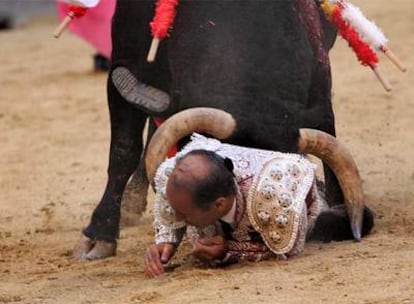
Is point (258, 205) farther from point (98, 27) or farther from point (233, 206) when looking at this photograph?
point (98, 27)

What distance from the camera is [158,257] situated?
474cm

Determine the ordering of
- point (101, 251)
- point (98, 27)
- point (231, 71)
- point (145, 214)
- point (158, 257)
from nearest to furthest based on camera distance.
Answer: point (158, 257)
point (231, 71)
point (101, 251)
point (145, 214)
point (98, 27)

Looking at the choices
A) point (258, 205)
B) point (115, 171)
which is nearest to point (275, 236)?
point (258, 205)

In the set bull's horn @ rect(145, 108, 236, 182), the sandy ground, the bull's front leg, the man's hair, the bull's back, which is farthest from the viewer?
the bull's front leg

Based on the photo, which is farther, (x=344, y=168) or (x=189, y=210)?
(x=344, y=168)

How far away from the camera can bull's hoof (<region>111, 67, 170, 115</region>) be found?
17.3 ft

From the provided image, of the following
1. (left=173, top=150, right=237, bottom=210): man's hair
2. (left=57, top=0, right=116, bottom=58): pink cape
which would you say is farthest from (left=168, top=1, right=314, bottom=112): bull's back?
(left=57, top=0, right=116, bottom=58): pink cape

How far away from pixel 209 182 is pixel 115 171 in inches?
46.0

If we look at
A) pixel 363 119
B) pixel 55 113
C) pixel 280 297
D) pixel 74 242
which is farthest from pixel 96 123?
pixel 280 297

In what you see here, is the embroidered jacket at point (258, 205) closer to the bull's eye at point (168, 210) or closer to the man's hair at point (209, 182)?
the bull's eye at point (168, 210)

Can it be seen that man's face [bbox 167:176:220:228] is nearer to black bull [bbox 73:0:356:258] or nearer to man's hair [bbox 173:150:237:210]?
man's hair [bbox 173:150:237:210]

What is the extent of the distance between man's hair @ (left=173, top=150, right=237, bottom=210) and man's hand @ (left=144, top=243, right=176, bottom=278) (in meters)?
0.33

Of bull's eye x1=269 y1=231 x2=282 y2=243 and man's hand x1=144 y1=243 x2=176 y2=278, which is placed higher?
bull's eye x1=269 y1=231 x2=282 y2=243

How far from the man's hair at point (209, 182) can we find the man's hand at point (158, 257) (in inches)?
13.2
